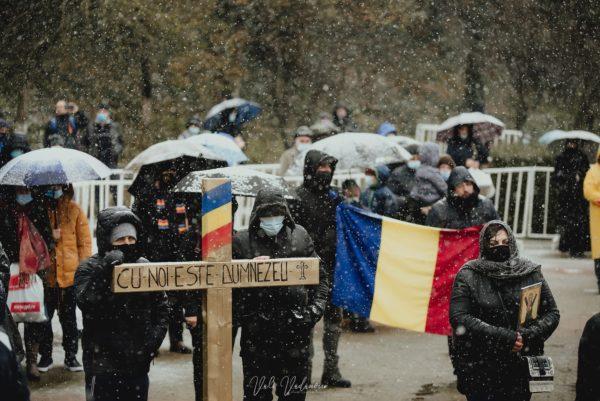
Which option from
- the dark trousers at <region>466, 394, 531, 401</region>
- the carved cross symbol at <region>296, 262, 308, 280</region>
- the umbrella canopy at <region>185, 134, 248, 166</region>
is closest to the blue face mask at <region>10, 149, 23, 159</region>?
the umbrella canopy at <region>185, 134, 248, 166</region>

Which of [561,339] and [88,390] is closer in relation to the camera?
[88,390]

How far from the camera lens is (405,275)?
9523 millimetres

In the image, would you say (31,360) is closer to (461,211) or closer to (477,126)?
(461,211)

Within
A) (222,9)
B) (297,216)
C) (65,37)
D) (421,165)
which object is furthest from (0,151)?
(222,9)

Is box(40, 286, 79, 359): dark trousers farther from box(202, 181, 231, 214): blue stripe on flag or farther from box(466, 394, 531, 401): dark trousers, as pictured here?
box(466, 394, 531, 401): dark trousers

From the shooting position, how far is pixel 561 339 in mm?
11078

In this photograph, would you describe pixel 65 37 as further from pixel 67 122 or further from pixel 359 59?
pixel 359 59

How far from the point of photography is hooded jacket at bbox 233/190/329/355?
693cm

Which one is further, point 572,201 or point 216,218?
point 572,201

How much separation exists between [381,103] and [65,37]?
804cm

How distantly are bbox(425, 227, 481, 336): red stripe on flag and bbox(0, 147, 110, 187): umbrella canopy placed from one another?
9.94 feet

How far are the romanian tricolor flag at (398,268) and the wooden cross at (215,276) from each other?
3452mm

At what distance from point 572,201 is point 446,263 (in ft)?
23.3

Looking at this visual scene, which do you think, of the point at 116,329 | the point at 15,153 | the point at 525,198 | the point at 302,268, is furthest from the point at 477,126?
the point at 302,268
